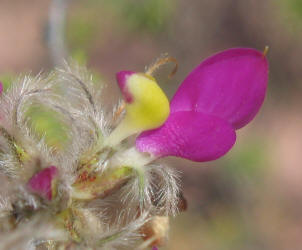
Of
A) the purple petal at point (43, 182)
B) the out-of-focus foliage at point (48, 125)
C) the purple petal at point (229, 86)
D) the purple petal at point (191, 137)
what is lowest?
the purple petal at point (43, 182)

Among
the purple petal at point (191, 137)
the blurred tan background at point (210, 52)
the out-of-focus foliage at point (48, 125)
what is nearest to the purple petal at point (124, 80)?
the purple petal at point (191, 137)

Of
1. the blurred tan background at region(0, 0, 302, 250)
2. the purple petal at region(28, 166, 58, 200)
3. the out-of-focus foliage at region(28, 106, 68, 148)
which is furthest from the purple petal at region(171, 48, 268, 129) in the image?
the blurred tan background at region(0, 0, 302, 250)

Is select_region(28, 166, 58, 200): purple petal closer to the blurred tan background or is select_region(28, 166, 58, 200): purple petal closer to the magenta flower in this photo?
the magenta flower

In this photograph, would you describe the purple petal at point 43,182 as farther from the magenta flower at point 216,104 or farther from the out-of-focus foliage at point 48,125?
the out-of-focus foliage at point 48,125

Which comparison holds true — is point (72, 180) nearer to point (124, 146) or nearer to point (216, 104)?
point (124, 146)

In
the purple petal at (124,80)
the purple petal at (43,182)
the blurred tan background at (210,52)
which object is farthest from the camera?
the blurred tan background at (210,52)

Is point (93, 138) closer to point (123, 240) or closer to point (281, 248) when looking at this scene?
point (123, 240)

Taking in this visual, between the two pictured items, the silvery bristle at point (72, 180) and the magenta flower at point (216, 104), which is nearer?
the silvery bristle at point (72, 180)

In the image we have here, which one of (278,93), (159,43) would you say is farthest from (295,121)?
(159,43)
